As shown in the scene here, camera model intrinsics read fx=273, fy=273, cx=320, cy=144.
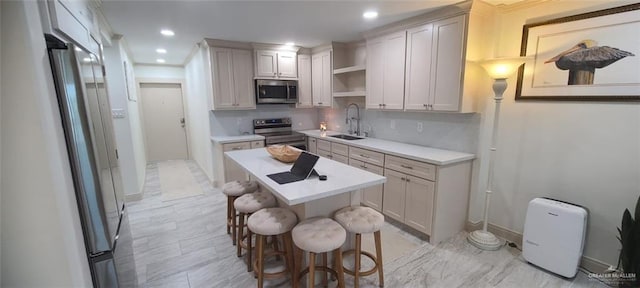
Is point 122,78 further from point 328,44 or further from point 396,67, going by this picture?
point 396,67

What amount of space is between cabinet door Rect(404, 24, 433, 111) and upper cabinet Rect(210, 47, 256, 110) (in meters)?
2.54

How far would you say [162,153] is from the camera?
671cm

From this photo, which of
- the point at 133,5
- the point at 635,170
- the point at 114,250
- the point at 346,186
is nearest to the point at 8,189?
the point at 114,250

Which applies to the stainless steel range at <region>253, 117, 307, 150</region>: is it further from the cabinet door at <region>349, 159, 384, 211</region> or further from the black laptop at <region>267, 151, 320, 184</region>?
the black laptop at <region>267, 151, 320, 184</region>

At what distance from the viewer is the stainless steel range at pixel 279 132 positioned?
4595 mm

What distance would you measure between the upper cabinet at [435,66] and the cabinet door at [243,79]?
2.53 metres

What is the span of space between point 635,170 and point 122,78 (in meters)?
5.44

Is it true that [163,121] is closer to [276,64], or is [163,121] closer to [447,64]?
[276,64]

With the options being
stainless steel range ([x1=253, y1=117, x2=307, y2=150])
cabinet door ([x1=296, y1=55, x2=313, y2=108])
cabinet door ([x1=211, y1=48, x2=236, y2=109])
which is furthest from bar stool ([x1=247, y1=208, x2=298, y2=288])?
cabinet door ([x1=296, y1=55, x2=313, y2=108])

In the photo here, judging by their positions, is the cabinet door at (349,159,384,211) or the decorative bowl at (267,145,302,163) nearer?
the decorative bowl at (267,145,302,163)

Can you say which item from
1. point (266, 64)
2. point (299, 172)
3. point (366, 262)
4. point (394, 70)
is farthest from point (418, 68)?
point (266, 64)

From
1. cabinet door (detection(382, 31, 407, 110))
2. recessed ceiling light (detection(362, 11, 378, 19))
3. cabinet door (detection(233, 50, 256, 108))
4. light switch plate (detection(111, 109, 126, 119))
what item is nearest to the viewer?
recessed ceiling light (detection(362, 11, 378, 19))

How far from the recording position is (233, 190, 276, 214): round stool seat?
7.50 ft

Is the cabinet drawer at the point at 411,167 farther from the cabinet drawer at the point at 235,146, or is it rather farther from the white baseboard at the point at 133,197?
the white baseboard at the point at 133,197
